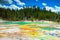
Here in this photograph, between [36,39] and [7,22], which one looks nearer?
[36,39]

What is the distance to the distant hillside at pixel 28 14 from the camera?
2564mm

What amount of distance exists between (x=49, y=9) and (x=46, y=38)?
588 millimetres

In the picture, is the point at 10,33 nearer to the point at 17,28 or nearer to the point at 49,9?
the point at 17,28

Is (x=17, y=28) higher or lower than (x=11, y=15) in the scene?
lower

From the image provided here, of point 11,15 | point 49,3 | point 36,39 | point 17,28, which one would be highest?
point 49,3

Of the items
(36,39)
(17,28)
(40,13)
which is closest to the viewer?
(36,39)

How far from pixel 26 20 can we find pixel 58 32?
0.62 m

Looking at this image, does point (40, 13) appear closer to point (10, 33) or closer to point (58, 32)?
point (58, 32)

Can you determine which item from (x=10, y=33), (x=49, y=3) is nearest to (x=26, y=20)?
(x=10, y=33)

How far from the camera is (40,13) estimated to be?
8.75ft

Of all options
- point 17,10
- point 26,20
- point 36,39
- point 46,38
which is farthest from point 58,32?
point 17,10

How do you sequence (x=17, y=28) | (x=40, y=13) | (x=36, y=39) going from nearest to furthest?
1. (x=36, y=39)
2. (x=17, y=28)
3. (x=40, y=13)

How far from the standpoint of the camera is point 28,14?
2.61 meters

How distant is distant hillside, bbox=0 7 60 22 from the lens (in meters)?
2.56
